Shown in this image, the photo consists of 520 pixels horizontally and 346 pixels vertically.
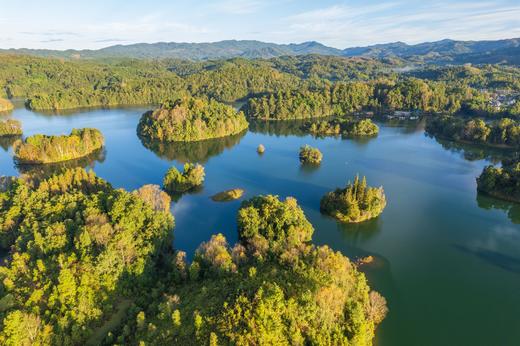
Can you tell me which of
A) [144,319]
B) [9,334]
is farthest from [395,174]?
[9,334]

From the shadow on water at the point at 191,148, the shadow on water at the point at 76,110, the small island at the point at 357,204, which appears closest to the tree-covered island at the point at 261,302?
the small island at the point at 357,204

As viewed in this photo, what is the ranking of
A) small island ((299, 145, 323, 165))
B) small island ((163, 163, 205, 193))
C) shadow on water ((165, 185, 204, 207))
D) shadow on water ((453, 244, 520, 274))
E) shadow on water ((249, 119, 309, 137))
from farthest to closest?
1. shadow on water ((249, 119, 309, 137))
2. small island ((299, 145, 323, 165))
3. small island ((163, 163, 205, 193))
4. shadow on water ((165, 185, 204, 207))
5. shadow on water ((453, 244, 520, 274))

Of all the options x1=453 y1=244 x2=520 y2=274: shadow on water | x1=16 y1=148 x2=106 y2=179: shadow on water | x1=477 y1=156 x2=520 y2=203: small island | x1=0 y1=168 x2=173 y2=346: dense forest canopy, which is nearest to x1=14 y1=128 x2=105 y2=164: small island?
x1=16 y1=148 x2=106 y2=179: shadow on water

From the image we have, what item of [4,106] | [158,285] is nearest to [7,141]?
[4,106]

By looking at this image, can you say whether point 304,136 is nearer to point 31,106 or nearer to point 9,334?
point 9,334

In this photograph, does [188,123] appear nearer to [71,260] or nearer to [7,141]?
[7,141]

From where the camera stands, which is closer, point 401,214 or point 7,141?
point 401,214

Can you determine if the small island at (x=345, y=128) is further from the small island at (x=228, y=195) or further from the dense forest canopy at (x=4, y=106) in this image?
the dense forest canopy at (x=4, y=106)

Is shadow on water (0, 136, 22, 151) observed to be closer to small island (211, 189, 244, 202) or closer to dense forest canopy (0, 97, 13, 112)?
dense forest canopy (0, 97, 13, 112)
